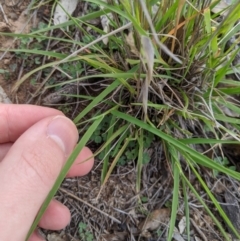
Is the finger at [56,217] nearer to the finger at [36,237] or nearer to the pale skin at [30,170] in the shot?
the finger at [36,237]

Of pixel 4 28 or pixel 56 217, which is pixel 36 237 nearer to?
pixel 56 217

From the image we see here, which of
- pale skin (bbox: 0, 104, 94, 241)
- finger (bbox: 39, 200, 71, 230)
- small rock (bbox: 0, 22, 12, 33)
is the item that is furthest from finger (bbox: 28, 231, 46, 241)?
small rock (bbox: 0, 22, 12, 33)

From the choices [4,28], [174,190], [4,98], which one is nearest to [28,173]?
[174,190]

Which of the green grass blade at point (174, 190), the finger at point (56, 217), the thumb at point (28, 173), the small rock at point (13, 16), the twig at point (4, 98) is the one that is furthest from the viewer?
the small rock at point (13, 16)

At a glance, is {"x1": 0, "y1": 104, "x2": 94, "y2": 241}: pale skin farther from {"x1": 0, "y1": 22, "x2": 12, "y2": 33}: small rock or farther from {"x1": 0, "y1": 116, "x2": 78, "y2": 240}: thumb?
{"x1": 0, "y1": 22, "x2": 12, "y2": 33}: small rock

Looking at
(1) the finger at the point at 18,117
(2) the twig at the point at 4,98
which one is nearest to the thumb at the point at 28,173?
(1) the finger at the point at 18,117

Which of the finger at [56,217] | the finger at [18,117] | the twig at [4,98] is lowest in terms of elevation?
the finger at [56,217]

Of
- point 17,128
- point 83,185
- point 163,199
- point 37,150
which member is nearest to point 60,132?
point 37,150
